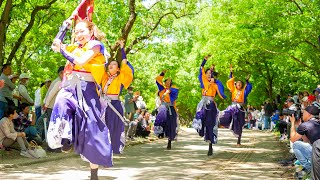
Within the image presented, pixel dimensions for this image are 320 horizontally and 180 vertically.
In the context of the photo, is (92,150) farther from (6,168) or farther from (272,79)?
(272,79)

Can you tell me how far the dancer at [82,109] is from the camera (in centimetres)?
582

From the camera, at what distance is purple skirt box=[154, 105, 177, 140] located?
14117mm

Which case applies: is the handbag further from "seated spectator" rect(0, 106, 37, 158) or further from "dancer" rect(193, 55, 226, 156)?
"dancer" rect(193, 55, 226, 156)

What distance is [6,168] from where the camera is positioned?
912 cm

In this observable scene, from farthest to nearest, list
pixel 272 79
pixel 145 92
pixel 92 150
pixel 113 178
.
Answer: pixel 145 92, pixel 272 79, pixel 113 178, pixel 92 150

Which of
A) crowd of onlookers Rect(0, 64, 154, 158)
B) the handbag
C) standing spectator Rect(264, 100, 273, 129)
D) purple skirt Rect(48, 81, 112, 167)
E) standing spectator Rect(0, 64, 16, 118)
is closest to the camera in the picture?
purple skirt Rect(48, 81, 112, 167)

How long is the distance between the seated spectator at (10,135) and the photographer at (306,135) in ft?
19.0

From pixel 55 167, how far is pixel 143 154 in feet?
10.9

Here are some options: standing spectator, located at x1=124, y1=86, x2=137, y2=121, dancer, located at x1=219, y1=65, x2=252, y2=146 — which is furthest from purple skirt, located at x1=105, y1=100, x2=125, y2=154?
standing spectator, located at x1=124, y1=86, x2=137, y2=121

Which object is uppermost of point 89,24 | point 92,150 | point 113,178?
point 89,24

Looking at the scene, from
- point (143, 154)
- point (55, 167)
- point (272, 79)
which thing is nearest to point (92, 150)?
point (55, 167)

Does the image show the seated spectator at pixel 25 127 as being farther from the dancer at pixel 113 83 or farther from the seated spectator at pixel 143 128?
the seated spectator at pixel 143 128

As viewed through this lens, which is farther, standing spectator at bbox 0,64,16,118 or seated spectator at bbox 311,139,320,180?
standing spectator at bbox 0,64,16,118

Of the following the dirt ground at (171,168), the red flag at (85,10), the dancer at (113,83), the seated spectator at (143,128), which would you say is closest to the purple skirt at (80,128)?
the red flag at (85,10)
